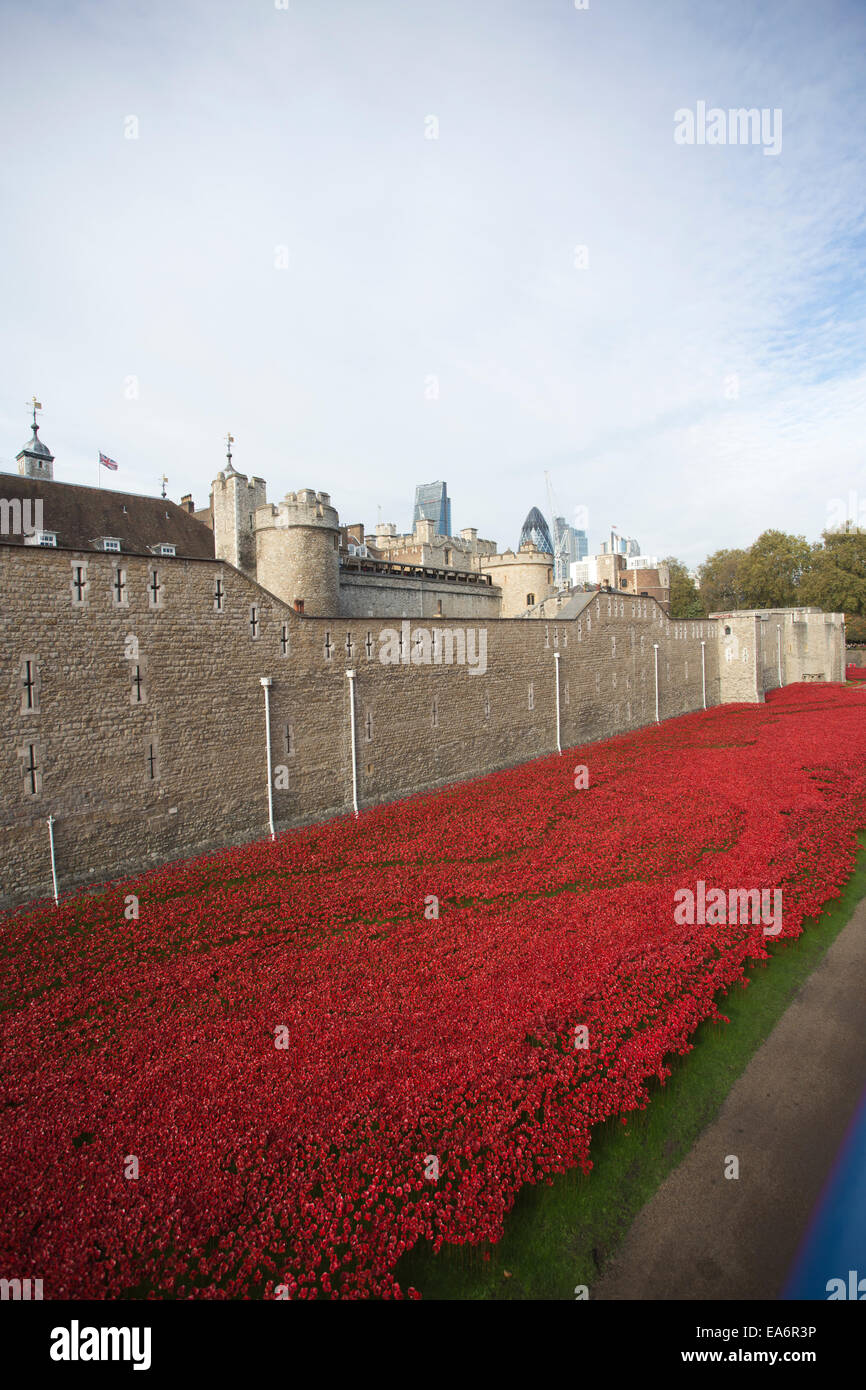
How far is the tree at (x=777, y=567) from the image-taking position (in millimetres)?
76000

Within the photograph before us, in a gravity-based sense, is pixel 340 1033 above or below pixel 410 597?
below

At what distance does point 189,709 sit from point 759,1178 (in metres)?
13.9

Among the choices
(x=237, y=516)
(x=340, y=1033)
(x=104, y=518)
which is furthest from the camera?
(x=237, y=516)

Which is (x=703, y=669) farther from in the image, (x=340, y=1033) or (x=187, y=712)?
(x=340, y=1033)

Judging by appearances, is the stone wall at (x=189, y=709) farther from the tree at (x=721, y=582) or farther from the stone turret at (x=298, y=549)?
the tree at (x=721, y=582)

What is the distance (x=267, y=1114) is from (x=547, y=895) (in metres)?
7.78

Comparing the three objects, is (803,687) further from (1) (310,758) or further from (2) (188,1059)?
(2) (188,1059)

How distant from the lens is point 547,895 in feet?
45.5

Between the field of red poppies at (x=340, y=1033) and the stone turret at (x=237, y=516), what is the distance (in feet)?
55.7

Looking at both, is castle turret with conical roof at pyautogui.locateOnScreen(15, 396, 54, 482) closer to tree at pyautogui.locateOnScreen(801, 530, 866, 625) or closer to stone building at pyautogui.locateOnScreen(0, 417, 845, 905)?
stone building at pyautogui.locateOnScreen(0, 417, 845, 905)

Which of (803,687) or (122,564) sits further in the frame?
(803,687)

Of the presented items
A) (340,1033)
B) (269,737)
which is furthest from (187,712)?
(340,1033)

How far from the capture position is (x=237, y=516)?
1188 inches
